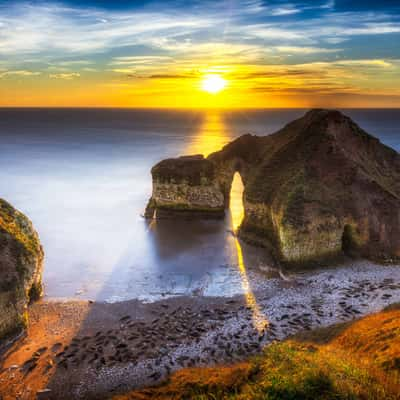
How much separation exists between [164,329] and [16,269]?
7.49 meters

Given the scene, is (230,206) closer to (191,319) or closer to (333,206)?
(333,206)

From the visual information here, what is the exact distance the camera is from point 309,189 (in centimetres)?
2586

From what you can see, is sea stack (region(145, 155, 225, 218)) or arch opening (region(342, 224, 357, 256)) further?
sea stack (region(145, 155, 225, 218))

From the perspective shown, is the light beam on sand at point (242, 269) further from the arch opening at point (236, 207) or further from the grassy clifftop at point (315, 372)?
the grassy clifftop at point (315, 372)

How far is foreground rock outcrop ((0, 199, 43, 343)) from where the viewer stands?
16.7 meters

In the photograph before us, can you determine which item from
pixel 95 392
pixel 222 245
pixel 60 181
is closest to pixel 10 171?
pixel 60 181

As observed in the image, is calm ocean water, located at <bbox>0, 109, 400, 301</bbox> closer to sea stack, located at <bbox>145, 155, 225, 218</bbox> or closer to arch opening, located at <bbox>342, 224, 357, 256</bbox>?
sea stack, located at <bbox>145, 155, 225, 218</bbox>

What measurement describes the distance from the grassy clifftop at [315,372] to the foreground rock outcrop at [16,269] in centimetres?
696

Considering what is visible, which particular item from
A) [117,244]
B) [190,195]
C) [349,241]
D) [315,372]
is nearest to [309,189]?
[349,241]

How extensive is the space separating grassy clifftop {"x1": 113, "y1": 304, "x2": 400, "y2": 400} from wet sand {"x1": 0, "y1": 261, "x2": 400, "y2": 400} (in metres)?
1.47

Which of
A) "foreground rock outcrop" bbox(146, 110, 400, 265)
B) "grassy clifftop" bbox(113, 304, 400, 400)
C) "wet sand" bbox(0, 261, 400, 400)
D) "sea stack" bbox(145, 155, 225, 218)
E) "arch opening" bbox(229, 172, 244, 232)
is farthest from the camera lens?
"sea stack" bbox(145, 155, 225, 218)

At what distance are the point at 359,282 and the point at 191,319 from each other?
9990 millimetres

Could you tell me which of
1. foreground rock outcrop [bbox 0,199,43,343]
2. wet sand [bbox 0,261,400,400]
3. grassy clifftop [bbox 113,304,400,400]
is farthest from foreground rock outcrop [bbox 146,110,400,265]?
foreground rock outcrop [bbox 0,199,43,343]

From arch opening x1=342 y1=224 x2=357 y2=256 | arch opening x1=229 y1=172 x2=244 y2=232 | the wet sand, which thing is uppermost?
arch opening x1=342 y1=224 x2=357 y2=256
